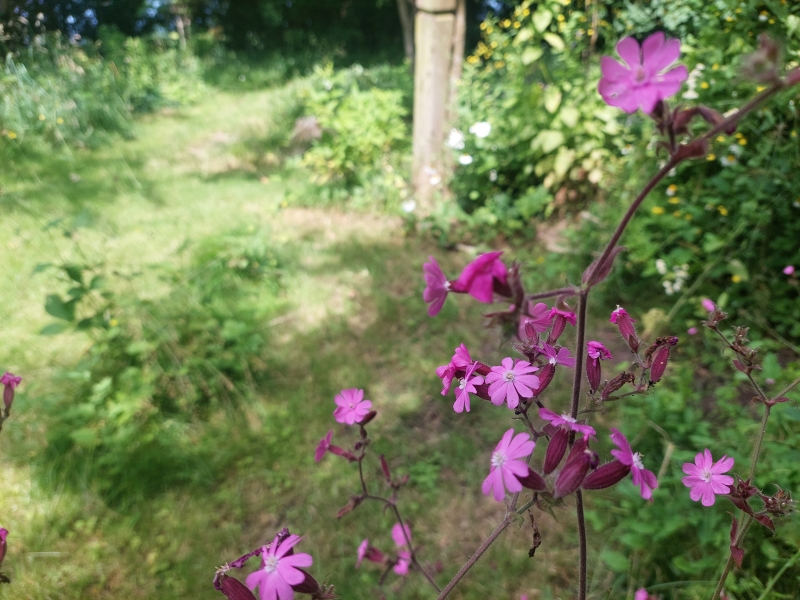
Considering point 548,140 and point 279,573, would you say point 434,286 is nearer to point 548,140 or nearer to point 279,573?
point 279,573

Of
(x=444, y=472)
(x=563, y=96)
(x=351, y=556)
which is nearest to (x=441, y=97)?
(x=563, y=96)

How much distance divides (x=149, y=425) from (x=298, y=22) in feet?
45.6

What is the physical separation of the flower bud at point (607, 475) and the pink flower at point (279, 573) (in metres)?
0.35

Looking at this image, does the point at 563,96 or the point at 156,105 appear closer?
the point at 563,96

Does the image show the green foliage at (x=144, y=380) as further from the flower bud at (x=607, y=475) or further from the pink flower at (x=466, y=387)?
Answer: the flower bud at (x=607, y=475)

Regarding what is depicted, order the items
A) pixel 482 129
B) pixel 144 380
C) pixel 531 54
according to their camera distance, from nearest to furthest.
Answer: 1. pixel 144 380
2. pixel 531 54
3. pixel 482 129

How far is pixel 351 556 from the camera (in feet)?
6.04

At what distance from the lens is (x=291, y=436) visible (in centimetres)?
231

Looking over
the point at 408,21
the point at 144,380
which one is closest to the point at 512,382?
the point at 144,380

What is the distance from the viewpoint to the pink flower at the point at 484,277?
0.50 metres

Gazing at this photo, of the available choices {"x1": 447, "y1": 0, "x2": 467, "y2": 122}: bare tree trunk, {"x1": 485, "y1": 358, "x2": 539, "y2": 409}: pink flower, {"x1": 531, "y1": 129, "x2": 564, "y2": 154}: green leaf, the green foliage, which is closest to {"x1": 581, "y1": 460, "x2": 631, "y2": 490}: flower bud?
{"x1": 485, "y1": 358, "x2": 539, "y2": 409}: pink flower

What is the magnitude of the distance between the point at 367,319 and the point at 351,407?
7.13 ft

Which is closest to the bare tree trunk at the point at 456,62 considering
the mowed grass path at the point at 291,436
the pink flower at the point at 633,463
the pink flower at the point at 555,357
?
the mowed grass path at the point at 291,436

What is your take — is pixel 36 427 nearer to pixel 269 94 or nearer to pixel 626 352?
pixel 626 352
